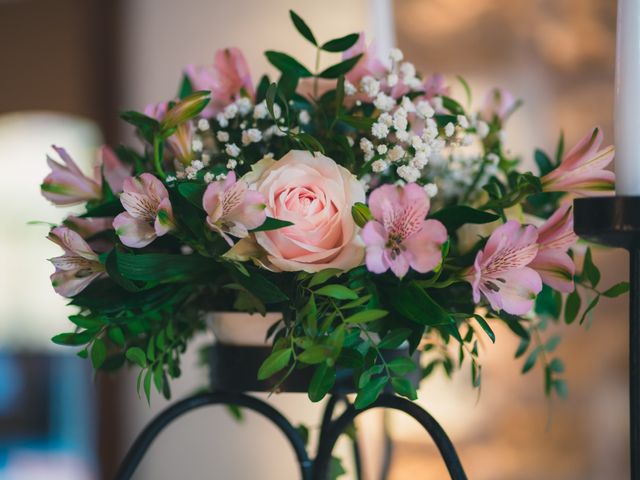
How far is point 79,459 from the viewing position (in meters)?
2.53

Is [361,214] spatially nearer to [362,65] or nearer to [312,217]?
[312,217]

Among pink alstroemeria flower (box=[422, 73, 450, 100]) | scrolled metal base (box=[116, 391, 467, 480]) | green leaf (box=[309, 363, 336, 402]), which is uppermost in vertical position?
pink alstroemeria flower (box=[422, 73, 450, 100])

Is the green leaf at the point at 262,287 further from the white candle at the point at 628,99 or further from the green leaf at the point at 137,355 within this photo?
the white candle at the point at 628,99

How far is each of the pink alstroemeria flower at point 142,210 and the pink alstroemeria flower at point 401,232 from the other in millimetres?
148

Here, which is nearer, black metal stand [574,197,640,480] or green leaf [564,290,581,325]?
black metal stand [574,197,640,480]

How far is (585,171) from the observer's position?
21.7 inches

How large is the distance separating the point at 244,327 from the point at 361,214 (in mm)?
173

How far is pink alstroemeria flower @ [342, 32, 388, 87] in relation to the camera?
620 mm

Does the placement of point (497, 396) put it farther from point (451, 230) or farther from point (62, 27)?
point (62, 27)

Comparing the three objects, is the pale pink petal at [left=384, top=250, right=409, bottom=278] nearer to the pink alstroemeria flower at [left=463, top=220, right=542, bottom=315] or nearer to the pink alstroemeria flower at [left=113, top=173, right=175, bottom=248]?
the pink alstroemeria flower at [left=463, top=220, right=542, bottom=315]

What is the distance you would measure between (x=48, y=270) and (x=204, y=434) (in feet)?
4.79

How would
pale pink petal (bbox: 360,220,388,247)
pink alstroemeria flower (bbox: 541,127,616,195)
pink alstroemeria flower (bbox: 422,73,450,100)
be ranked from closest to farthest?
1. pale pink petal (bbox: 360,220,388,247)
2. pink alstroemeria flower (bbox: 541,127,616,195)
3. pink alstroemeria flower (bbox: 422,73,450,100)

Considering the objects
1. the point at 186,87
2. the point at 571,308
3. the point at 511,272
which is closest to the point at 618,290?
the point at 571,308

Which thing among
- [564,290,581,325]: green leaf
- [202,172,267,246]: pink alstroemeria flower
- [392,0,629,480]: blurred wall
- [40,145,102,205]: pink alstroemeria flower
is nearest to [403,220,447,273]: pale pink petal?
[202,172,267,246]: pink alstroemeria flower
